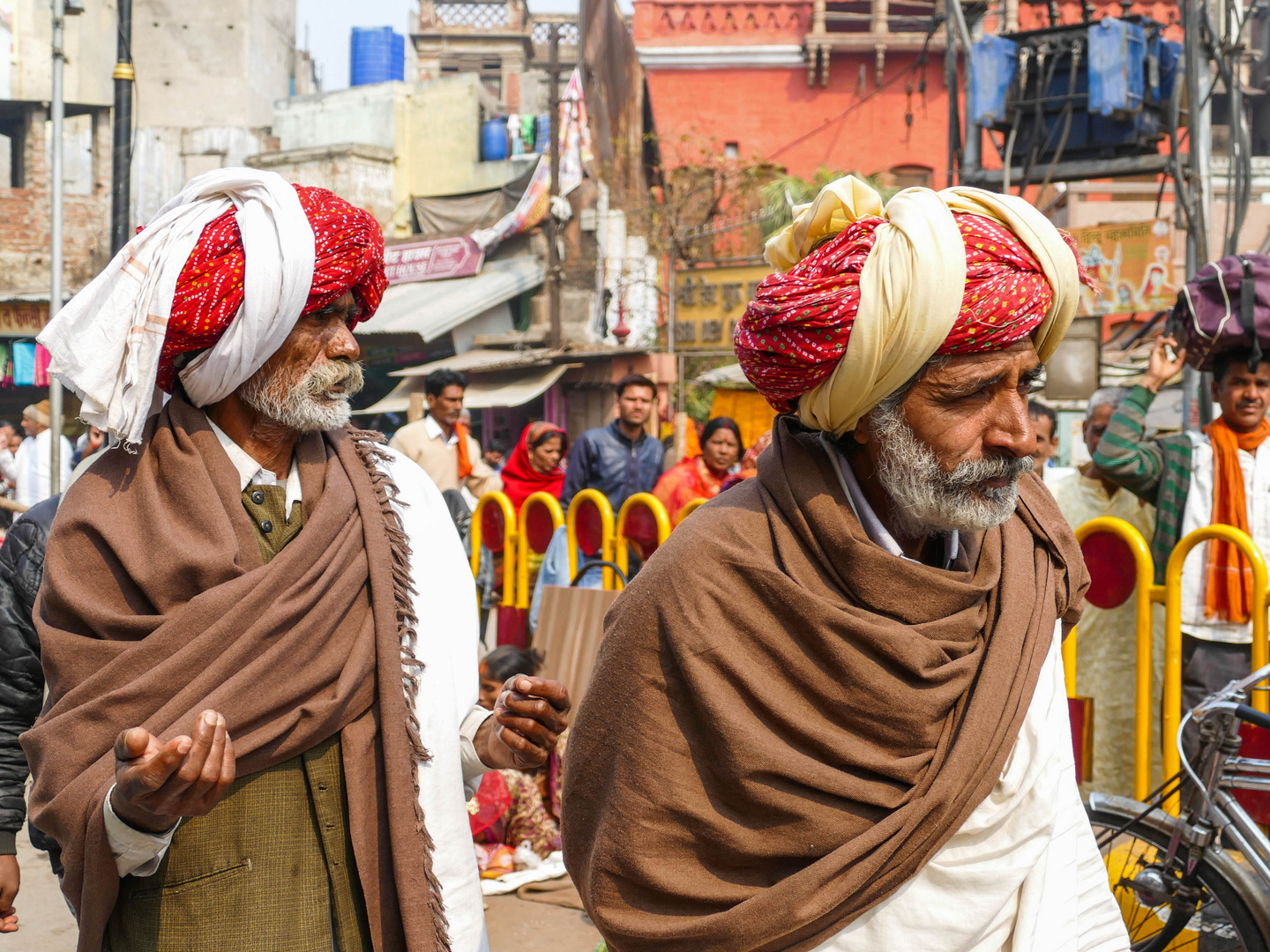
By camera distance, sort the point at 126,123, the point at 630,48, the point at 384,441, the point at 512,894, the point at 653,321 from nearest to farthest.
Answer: the point at 384,441 → the point at 512,894 → the point at 126,123 → the point at 653,321 → the point at 630,48

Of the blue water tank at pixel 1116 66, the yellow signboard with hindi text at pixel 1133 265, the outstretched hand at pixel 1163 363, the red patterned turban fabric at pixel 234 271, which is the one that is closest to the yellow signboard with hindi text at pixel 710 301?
the yellow signboard with hindi text at pixel 1133 265

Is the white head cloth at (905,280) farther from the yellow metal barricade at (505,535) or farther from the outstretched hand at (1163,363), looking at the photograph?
the yellow metal barricade at (505,535)

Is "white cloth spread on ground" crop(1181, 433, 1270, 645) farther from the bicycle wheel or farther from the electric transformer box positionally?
the electric transformer box

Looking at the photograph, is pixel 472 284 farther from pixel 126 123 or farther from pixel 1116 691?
pixel 1116 691

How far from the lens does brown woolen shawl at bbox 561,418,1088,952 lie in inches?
69.8

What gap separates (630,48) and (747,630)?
2471 cm

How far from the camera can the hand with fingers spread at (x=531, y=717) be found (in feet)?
6.81

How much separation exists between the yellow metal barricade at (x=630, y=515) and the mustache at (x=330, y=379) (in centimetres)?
276

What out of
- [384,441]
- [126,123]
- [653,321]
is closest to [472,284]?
[653,321]

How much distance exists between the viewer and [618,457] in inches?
289

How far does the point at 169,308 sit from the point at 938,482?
1353 mm

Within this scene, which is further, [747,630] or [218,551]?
[218,551]

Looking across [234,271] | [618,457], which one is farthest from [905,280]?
[618,457]

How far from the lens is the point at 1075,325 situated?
8484 millimetres
